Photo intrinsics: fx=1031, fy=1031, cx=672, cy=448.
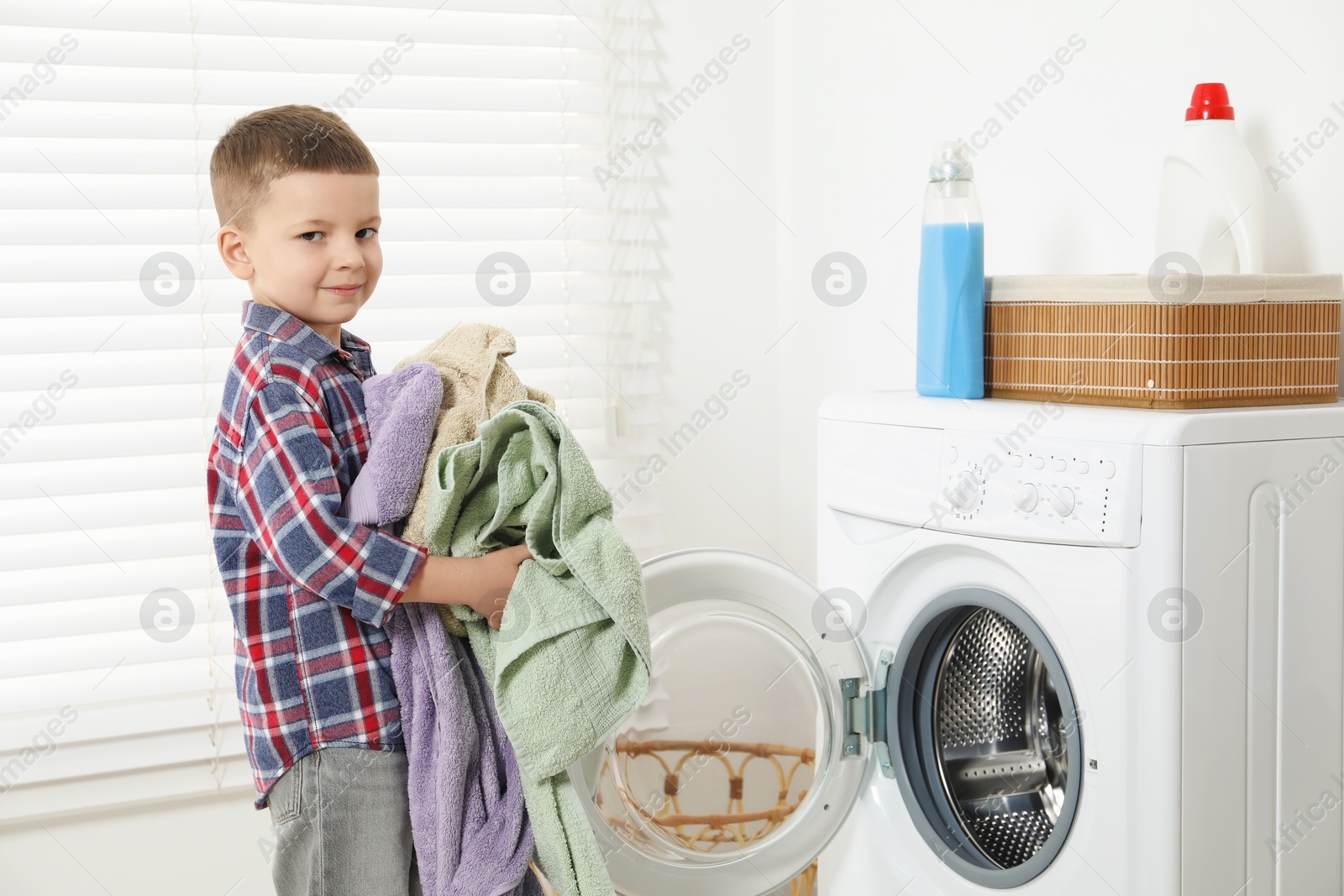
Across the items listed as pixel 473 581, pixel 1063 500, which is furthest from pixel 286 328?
pixel 1063 500

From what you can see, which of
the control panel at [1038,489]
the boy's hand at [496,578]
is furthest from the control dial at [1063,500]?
the boy's hand at [496,578]

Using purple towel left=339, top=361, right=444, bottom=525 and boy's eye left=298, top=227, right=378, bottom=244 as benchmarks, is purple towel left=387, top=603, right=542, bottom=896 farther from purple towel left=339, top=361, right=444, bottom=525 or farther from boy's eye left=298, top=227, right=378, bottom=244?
boy's eye left=298, top=227, right=378, bottom=244

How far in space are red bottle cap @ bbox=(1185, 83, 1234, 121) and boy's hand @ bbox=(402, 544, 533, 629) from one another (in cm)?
81

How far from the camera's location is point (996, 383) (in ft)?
3.92

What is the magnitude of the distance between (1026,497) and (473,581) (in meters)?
0.54

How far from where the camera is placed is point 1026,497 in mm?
994

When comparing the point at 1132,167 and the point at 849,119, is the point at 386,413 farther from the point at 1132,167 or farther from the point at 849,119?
the point at 849,119

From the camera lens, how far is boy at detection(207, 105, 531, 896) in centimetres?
96

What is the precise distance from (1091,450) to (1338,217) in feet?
1.20

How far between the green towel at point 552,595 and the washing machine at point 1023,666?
9cm

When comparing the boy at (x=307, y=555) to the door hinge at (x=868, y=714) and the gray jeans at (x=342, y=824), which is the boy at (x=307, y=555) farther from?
the door hinge at (x=868, y=714)

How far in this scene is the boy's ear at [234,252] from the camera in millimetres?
1047

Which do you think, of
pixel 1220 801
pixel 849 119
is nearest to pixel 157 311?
pixel 849 119

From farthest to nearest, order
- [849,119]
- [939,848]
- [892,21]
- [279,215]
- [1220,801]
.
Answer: [849,119] < [892,21] < [939,848] < [279,215] < [1220,801]
